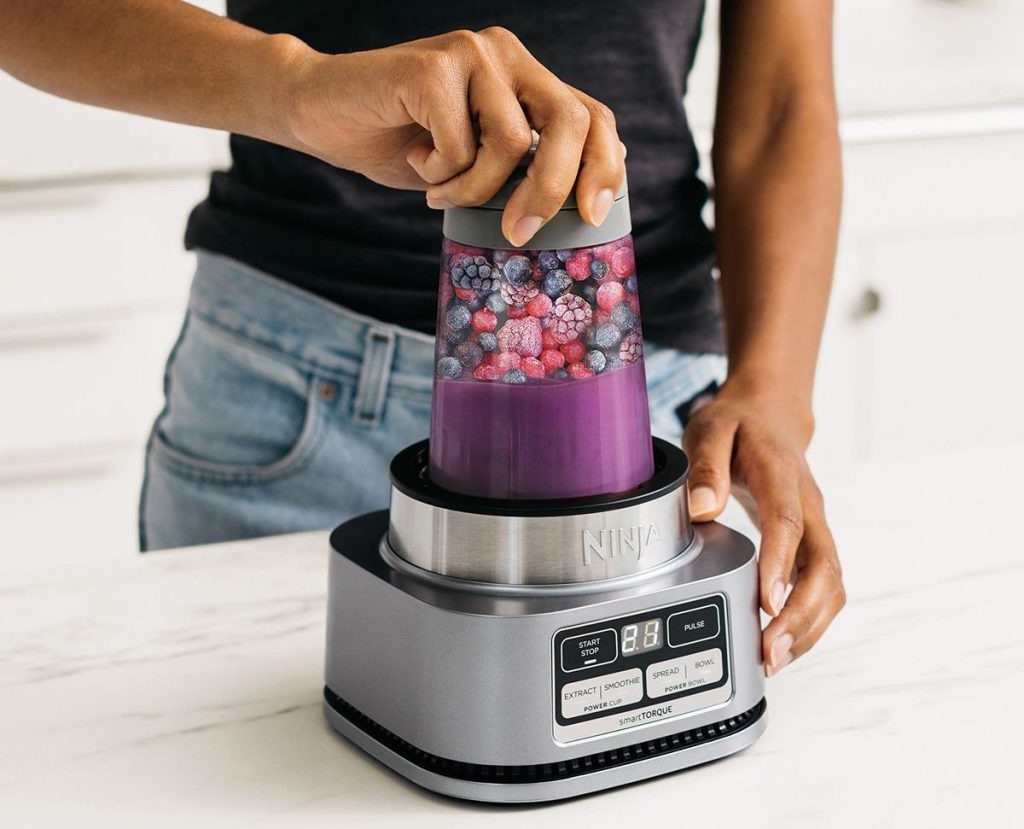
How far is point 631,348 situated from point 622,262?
4 cm

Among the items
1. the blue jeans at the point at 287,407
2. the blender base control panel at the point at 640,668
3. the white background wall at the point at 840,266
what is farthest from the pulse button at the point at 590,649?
the white background wall at the point at 840,266

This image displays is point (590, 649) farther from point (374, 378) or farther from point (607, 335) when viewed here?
point (374, 378)

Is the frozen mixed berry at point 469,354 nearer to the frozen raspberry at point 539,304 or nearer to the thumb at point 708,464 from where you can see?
the frozen raspberry at point 539,304

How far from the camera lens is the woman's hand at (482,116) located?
0.62 metres

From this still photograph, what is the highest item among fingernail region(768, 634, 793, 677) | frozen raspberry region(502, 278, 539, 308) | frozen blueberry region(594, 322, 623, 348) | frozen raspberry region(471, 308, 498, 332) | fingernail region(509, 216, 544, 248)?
fingernail region(509, 216, 544, 248)

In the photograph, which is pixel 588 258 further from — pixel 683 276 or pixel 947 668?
pixel 683 276

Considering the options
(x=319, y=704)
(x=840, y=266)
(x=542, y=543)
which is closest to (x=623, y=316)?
(x=542, y=543)

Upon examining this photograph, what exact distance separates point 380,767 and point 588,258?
0.27 meters

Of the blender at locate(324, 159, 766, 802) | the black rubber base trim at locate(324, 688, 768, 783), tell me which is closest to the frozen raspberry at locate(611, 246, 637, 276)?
the blender at locate(324, 159, 766, 802)

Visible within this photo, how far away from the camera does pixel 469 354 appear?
68 cm

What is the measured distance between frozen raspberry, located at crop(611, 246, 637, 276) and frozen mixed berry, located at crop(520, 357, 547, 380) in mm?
60

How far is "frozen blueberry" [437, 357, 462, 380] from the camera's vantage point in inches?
27.2

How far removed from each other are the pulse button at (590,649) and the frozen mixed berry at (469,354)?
5.5 inches

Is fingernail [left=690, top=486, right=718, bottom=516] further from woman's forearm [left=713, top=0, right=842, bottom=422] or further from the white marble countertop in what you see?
woman's forearm [left=713, top=0, right=842, bottom=422]
